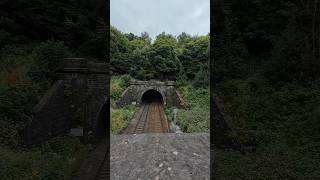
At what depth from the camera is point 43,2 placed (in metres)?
17.4

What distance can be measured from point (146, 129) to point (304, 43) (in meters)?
10.5

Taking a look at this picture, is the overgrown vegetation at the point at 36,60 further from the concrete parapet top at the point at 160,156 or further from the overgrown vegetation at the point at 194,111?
the overgrown vegetation at the point at 194,111

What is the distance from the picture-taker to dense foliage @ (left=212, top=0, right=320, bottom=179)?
9.90 m

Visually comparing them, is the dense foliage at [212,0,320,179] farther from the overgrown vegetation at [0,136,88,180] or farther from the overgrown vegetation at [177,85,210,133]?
the overgrown vegetation at [0,136,88,180]

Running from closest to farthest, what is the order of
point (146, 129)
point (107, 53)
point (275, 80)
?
point (275, 80) → point (107, 53) → point (146, 129)

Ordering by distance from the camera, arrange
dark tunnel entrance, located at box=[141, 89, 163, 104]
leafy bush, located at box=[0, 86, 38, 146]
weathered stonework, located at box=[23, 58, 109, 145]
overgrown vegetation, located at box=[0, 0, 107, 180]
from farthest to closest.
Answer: dark tunnel entrance, located at box=[141, 89, 163, 104], weathered stonework, located at box=[23, 58, 109, 145], leafy bush, located at box=[0, 86, 38, 146], overgrown vegetation, located at box=[0, 0, 107, 180]

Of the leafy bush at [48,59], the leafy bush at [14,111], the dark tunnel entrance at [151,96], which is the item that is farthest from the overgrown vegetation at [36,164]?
the dark tunnel entrance at [151,96]

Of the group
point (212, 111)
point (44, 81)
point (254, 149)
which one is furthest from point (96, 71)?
Answer: point (254, 149)

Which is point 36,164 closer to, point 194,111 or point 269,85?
point 269,85

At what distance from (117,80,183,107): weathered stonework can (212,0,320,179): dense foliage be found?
929 cm

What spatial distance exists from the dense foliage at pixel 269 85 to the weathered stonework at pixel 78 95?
236 inches

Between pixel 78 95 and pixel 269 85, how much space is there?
9307 mm

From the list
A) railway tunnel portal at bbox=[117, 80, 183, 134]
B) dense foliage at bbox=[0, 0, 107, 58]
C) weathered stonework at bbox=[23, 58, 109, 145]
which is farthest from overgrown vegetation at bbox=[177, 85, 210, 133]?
dense foliage at bbox=[0, 0, 107, 58]

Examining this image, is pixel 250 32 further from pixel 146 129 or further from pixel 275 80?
pixel 146 129
